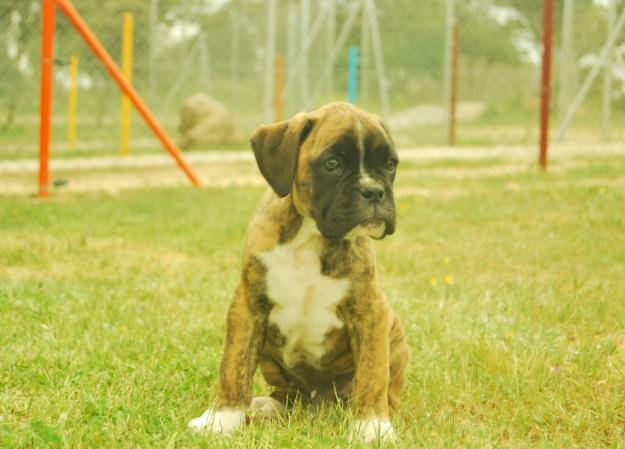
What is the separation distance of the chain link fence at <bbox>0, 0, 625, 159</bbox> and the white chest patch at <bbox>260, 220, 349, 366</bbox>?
10728mm

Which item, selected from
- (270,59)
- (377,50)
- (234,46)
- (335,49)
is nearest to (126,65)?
(270,59)

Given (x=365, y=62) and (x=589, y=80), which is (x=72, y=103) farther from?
(x=589, y=80)

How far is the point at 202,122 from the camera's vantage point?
1783cm

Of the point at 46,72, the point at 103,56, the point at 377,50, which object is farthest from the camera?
the point at 377,50

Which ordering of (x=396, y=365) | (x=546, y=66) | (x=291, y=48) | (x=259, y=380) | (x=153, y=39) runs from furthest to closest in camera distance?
(x=291, y=48), (x=153, y=39), (x=546, y=66), (x=259, y=380), (x=396, y=365)

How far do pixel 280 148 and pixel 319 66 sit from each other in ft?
58.4

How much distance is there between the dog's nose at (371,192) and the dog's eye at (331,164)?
13 centimetres

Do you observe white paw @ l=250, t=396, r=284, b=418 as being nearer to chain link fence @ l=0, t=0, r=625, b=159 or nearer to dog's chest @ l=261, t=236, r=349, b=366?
dog's chest @ l=261, t=236, r=349, b=366

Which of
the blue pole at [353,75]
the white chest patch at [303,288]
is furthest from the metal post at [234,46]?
the white chest patch at [303,288]

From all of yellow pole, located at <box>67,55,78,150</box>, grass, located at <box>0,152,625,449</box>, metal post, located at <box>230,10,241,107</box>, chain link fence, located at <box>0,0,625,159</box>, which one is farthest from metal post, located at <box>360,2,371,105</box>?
grass, located at <box>0,152,625,449</box>

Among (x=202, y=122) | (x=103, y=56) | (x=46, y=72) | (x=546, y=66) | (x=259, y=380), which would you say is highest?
(x=546, y=66)

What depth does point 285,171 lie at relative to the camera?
331 cm

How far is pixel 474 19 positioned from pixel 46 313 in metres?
18.5

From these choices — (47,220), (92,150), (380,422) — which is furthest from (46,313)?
(92,150)
